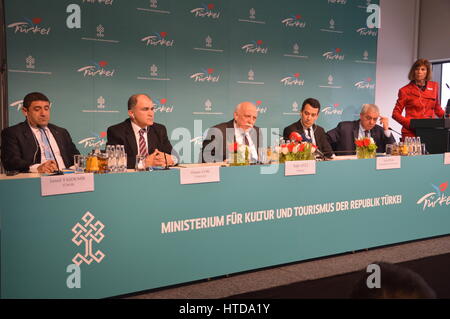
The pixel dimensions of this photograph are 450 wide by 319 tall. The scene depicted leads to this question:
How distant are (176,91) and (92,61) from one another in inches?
40.8

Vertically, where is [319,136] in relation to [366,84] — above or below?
below

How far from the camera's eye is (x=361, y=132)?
4.63 metres

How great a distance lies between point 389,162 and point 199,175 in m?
1.58

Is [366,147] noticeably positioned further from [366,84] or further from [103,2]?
[366,84]

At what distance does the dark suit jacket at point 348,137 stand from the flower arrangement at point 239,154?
202cm

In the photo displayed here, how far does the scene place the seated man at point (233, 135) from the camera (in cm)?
372

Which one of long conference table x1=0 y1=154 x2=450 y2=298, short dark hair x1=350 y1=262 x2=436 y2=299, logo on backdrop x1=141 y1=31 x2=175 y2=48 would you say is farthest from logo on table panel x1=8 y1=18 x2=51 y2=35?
short dark hair x1=350 y1=262 x2=436 y2=299

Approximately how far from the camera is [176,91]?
5258 millimetres

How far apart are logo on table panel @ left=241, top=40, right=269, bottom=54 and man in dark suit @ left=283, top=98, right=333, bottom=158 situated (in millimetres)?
1747

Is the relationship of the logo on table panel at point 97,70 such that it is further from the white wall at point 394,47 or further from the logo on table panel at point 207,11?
the white wall at point 394,47

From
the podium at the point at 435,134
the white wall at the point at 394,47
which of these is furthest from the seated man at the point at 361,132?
the white wall at the point at 394,47

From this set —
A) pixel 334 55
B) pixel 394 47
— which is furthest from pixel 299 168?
pixel 394 47

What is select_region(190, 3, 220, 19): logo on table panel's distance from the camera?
5.30m
